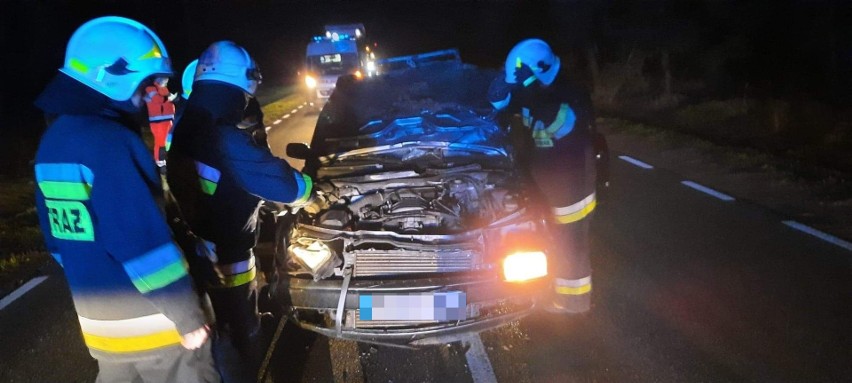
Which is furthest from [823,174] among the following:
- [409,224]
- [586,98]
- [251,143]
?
[251,143]

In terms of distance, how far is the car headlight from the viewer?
11.7 ft

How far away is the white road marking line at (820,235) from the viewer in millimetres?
5574

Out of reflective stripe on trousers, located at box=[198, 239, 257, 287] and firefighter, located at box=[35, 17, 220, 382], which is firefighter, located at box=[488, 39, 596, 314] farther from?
firefighter, located at box=[35, 17, 220, 382]

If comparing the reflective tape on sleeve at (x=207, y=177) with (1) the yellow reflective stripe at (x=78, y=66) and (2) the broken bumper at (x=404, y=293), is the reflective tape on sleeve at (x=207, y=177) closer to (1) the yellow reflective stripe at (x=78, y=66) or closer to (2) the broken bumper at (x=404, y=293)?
(2) the broken bumper at (x=404, y=293)

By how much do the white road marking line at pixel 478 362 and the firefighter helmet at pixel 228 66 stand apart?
2022 mm

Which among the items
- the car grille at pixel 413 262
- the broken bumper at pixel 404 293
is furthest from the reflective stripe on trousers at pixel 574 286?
the car grille at pixel 413 262

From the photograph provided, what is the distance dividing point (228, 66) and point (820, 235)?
218 inches

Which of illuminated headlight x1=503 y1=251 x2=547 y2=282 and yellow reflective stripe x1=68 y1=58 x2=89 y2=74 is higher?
yellow reflective stripe x1=68 y1=58 x2=89 y2=74

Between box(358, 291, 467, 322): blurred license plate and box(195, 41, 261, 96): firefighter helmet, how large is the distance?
134cm

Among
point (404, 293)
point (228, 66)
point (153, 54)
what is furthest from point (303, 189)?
point (153, 54)

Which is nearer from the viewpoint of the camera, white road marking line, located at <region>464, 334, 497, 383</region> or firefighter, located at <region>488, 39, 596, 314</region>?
white road marking line, located at <region>464, 334, 497, 383</region>

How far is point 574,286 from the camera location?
4168mm

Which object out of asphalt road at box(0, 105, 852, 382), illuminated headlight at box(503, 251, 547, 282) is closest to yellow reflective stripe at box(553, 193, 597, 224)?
illuminated headlight at box(503, 251, 547, 282)

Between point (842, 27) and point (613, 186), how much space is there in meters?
11.0
